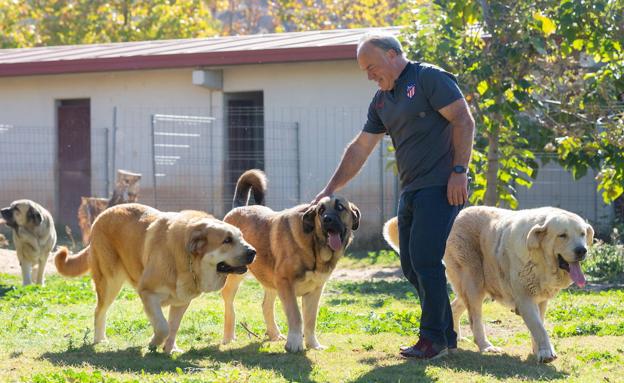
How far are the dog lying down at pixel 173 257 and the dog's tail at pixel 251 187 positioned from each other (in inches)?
47.6

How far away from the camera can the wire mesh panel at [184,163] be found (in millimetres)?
18531

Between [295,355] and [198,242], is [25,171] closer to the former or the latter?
[198,242]

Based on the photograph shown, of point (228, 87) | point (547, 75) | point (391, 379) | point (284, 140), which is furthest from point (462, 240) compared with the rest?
point (228, 87)

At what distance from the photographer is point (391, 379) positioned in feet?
20.9

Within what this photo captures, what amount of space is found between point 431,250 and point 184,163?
40.3 feet

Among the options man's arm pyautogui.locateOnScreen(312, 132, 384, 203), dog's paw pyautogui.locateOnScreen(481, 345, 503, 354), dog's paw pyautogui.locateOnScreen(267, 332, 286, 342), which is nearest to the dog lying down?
man's arm pyautogui.locateOnScreen(312, 132, 384, 203)

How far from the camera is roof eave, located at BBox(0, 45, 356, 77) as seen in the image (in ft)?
57.5

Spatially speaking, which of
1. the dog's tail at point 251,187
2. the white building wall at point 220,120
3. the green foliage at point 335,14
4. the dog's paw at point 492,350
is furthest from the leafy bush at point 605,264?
the green foliage at point 335,14

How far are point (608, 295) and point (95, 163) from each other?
38.9 ft

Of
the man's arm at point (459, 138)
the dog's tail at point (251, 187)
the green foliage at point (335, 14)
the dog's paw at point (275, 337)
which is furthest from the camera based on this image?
the green foliage at point (335, 14)

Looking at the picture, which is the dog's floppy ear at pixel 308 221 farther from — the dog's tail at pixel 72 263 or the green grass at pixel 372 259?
the green grass at pixel 372 259

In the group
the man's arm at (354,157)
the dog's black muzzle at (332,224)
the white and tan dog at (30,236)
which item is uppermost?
the man's arm at (354,157)

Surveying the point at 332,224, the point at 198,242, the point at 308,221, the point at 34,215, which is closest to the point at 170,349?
the point at 198,242

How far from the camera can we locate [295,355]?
7.42 meters
